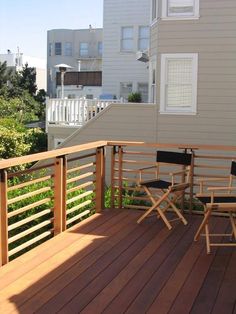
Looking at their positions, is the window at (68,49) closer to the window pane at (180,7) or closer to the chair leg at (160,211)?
the window pane at (180,7)

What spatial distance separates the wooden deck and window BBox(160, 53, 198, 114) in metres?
7.21

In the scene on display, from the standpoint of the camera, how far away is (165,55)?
1247cm

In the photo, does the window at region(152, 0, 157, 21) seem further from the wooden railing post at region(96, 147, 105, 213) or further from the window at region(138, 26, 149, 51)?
the wooden railing post at region(96, 147, 105, 213)

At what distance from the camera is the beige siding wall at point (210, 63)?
12.0 metres

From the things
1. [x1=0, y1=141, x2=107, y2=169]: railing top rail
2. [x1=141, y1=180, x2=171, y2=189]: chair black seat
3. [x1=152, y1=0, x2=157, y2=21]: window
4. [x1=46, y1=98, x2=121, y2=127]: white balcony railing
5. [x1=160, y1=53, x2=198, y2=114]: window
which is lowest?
[x1=141, y1=180, x2=171, y2=189]: chair black seat

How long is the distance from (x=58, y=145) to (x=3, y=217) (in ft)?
32.8

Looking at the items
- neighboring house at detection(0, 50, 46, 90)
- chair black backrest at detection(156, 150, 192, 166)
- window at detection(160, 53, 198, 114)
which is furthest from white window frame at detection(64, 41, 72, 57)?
chair black backrest at detection(156, 150, 192, 166)

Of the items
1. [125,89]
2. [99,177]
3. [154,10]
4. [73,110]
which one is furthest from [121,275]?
[125,89]

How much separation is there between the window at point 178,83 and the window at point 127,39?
28.0ft

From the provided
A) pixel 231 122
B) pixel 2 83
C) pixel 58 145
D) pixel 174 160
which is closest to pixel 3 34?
pixel 2 83

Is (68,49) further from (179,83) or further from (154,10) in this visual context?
(179,83)

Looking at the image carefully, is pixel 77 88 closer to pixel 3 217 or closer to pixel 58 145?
pixel 58 145

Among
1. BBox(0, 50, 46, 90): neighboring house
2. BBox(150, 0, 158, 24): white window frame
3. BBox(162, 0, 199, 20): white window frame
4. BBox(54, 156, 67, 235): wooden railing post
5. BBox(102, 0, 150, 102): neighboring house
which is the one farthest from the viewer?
BBox(0, 50, 46, 90): neighboring house

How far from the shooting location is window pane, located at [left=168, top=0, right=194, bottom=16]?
40.0 ft
